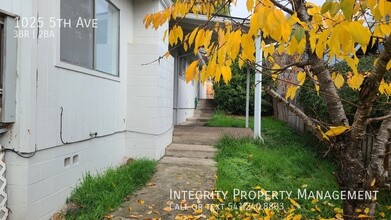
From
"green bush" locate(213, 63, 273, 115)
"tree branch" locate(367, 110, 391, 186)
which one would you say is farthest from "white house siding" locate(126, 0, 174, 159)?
"green bush" locate(213, 63, 273, 115)

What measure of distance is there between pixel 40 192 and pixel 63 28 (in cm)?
186

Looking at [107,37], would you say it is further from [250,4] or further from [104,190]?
[250,4]

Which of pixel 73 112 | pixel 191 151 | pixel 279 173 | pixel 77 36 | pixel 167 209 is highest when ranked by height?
pixel 77 36

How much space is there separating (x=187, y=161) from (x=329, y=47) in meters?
4.83

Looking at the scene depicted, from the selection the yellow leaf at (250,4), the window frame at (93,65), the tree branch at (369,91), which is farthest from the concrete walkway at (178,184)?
the yellow leaf at (250,4)

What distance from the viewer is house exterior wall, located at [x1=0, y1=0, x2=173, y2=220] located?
118 inches

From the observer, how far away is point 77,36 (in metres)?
3.95

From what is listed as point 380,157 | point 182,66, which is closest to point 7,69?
point 380,157

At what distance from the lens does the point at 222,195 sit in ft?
13.4

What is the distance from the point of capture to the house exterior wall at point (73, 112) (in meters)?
2.99

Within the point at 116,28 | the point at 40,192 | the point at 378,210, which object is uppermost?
the point at 116,28

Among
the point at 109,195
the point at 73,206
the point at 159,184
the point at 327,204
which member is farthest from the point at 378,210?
the point at 73,206

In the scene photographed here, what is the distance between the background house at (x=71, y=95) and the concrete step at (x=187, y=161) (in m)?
0.18

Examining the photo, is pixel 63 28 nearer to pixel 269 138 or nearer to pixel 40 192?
pixel 40 192
